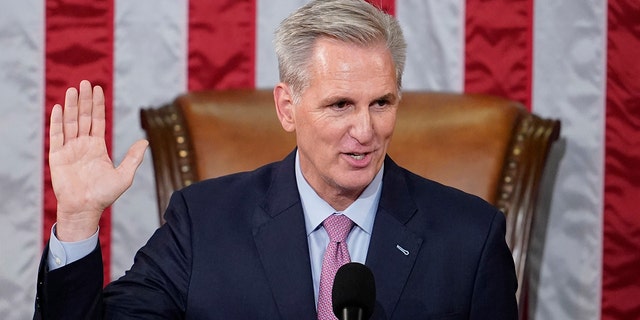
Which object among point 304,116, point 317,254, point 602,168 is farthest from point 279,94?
point 602,168

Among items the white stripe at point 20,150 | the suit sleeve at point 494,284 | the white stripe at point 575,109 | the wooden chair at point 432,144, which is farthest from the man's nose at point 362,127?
the white stripe at point 20,150

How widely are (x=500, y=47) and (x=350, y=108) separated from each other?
0.95 m

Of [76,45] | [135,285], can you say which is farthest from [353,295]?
[76,45]

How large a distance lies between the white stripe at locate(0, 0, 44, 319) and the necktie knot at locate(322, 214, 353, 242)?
1054 mm

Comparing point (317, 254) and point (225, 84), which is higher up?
point (225, 84)

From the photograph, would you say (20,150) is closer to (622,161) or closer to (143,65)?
(143,65)

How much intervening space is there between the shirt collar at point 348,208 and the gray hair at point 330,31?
193mm

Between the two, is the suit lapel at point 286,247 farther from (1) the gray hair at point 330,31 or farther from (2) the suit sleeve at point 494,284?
(2) the suit sleeve at point 494,284

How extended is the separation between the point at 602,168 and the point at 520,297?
466mm

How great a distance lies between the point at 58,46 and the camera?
286cm

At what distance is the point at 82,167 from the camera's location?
1.89 metres

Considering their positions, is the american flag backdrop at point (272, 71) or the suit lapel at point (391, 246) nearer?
the suit lapel at point (391, 246)

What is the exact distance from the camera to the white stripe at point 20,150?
112 inches

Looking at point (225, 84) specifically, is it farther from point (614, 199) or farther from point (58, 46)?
point (614, 199)
